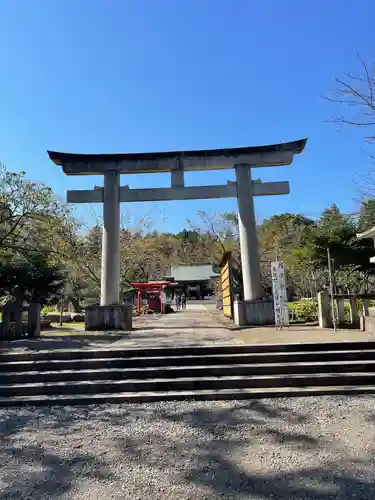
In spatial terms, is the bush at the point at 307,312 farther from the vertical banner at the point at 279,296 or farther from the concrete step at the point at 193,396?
the concrete step at the point at 193,396

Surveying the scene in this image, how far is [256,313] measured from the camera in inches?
433

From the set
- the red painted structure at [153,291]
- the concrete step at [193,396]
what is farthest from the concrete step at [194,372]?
the red painted structure at [153,291]

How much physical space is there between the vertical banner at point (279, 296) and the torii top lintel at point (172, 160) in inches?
151

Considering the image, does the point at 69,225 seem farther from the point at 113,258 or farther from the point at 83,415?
the point at 83,415

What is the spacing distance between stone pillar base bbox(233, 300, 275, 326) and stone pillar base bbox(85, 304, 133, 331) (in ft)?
12.0

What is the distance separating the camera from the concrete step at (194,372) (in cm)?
566

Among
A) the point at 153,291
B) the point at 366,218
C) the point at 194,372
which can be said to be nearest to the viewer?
the point at 194,372

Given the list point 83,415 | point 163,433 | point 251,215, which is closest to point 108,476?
point 163,433

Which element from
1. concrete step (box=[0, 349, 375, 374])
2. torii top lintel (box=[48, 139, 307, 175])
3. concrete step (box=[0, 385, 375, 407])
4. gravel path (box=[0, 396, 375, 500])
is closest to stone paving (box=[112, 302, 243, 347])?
concrete step (box=[0, 349, 375, 374])

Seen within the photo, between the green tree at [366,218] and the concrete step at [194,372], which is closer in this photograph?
the concrete step at [194,372]

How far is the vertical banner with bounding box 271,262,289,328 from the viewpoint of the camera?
9.50 meters

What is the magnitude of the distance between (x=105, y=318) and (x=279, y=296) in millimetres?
5180

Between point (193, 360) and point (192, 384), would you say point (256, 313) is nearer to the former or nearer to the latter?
point (193, 360)

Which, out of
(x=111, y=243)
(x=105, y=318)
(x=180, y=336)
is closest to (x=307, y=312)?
(x=180, y=336)
